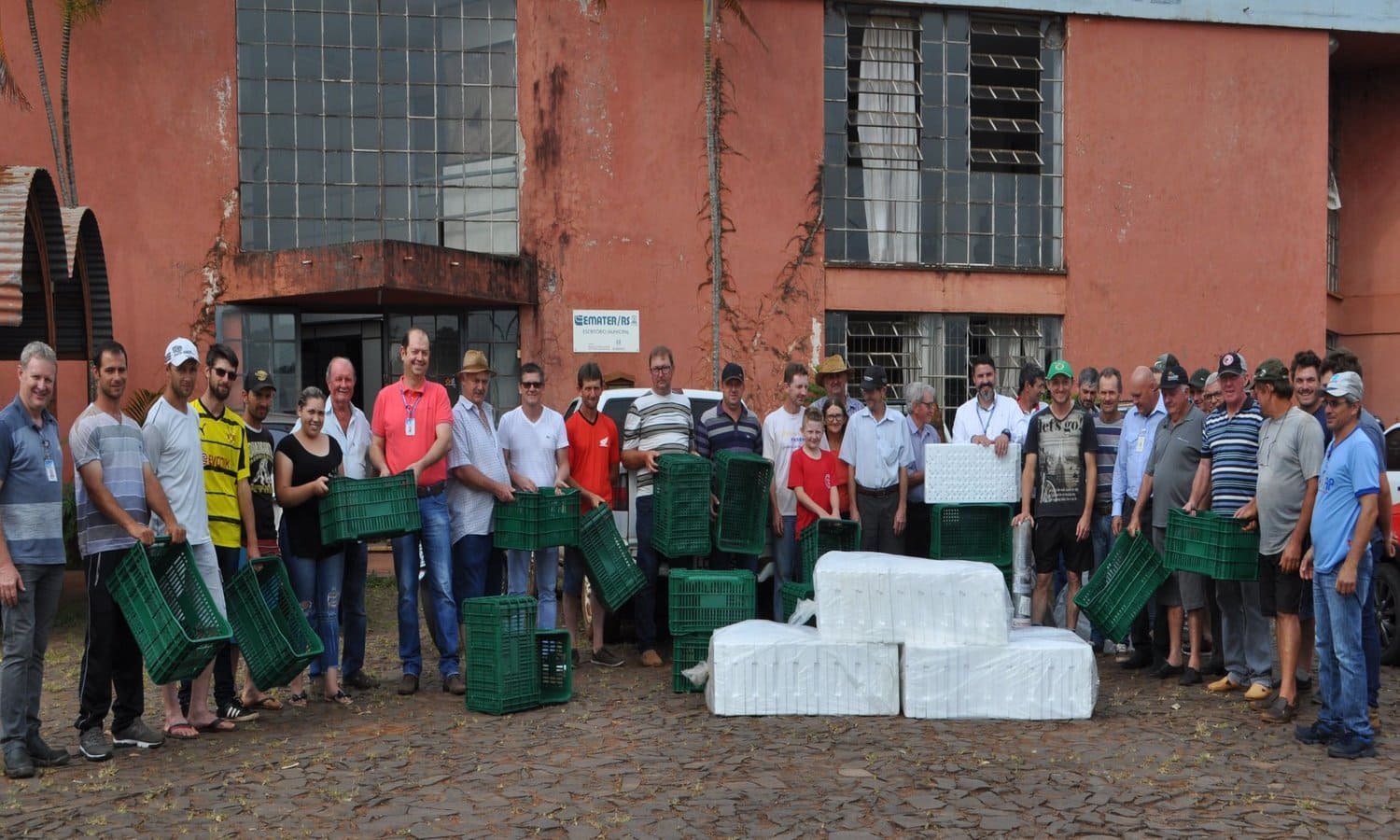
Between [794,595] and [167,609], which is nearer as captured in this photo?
[167,609]

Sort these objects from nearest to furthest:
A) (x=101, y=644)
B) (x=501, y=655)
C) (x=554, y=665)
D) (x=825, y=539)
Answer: (x=101, y=644) → (x=501, y=655) → (x=554, y=665) → (x=825, y=539)

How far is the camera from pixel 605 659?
1013 centimetres

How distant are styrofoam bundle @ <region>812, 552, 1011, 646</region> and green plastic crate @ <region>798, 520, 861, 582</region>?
5.24ft

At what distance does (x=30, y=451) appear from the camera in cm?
711

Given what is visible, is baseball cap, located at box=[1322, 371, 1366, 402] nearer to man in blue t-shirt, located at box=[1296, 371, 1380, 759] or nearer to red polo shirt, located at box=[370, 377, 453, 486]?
man in blue t-shirt, located at box=[1296, 371, 1380, 759]

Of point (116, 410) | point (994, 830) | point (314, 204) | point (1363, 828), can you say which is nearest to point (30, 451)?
point (116, 410)

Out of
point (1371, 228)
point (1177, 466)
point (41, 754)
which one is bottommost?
point (41, 754)

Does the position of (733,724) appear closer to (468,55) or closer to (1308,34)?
(468,55)

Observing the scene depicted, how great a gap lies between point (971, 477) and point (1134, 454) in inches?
50.3

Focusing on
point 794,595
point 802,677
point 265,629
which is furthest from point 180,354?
point 794,595

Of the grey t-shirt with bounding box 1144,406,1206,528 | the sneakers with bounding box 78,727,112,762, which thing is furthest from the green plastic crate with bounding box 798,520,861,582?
the sneakers with bounding box 78,727,112,762

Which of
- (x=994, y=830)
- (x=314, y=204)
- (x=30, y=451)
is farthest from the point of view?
(x=314, y=204)

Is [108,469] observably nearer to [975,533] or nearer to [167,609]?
[167,609]

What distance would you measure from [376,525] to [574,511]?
4.90ft
